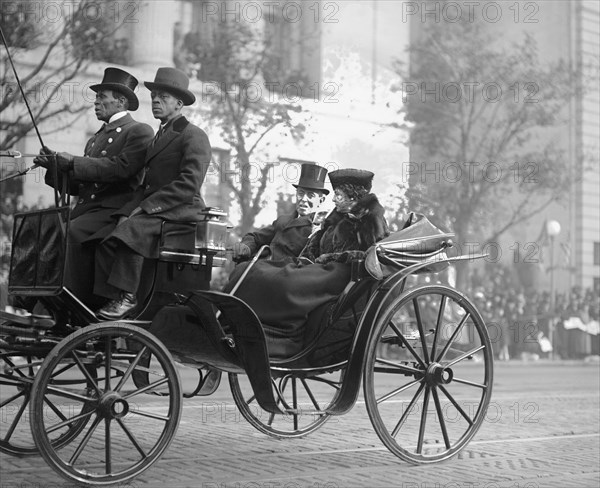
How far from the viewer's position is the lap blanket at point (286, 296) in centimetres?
637

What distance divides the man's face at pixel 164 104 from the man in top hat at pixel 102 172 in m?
0.14

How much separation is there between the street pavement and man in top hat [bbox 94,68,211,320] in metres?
1.09

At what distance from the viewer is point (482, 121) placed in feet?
90.8

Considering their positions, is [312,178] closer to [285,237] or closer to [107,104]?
[285,237]

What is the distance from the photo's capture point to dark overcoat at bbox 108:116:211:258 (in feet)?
A: 19.4

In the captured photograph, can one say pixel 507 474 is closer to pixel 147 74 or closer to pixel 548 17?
pixel 147 74

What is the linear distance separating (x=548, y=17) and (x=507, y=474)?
87.1 feet

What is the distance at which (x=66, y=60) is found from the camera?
57.4 feet

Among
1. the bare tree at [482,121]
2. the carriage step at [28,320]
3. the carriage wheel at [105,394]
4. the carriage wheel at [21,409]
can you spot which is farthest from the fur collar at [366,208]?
the bare tree at [482,121]

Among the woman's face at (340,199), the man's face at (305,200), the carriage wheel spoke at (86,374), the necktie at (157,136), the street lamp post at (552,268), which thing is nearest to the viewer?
the carriage wheel spoke at (86,374)

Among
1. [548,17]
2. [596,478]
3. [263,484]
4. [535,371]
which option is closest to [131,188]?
[263,484]

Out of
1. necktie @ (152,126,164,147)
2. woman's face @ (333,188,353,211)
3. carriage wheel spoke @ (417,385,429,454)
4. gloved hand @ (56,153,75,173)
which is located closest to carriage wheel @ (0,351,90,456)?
gloved hand @ (56,153,75,173)

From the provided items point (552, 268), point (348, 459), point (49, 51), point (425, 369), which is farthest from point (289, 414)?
point (552, 268)

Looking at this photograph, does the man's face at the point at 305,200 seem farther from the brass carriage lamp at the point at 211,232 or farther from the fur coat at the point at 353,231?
the brass carriage lamp at the point at 211,232
